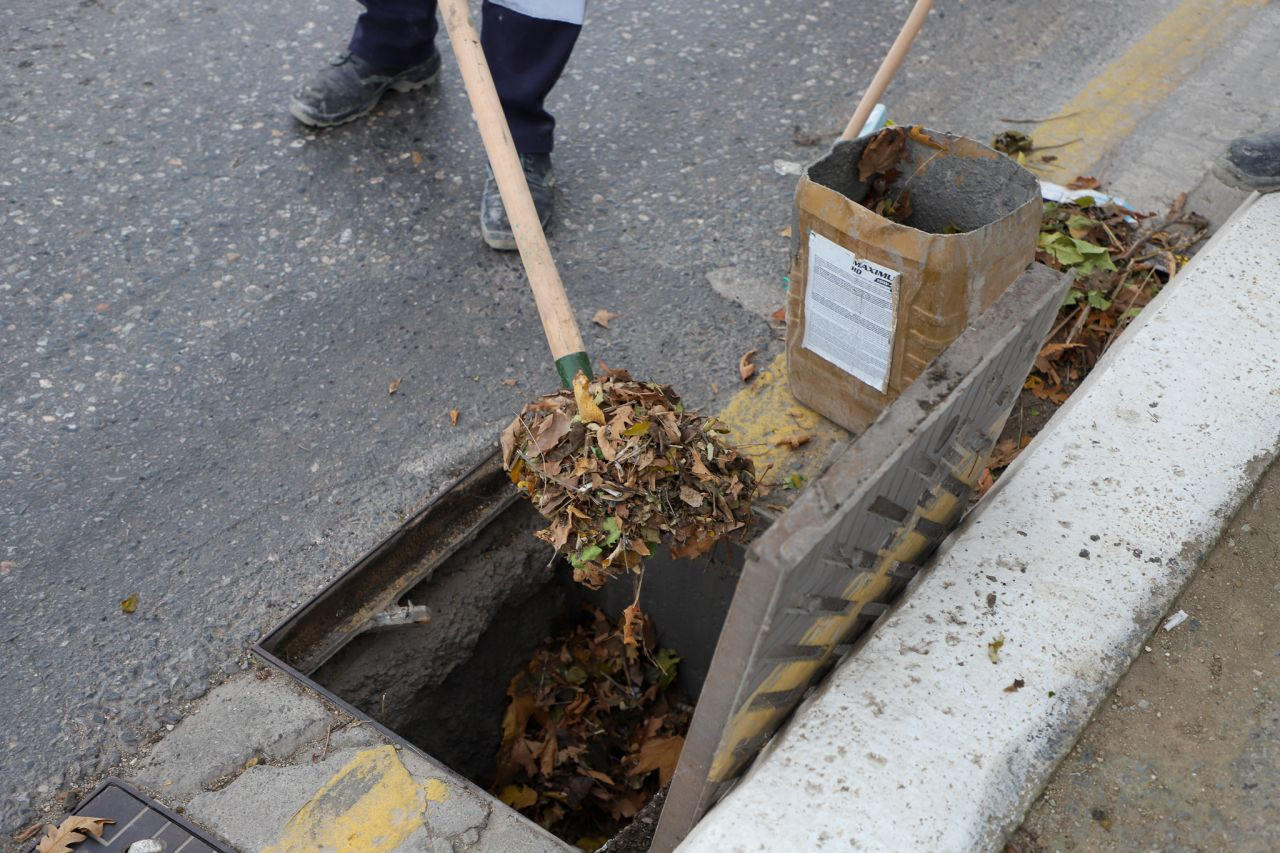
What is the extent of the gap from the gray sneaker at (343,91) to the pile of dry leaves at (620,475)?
1.79 m

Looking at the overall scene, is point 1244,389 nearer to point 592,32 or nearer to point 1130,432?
point 1130,432

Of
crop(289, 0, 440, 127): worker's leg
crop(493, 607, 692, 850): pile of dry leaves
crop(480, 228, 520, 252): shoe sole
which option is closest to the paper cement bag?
crop(493, 607, 692, 850): pile of dry leaves

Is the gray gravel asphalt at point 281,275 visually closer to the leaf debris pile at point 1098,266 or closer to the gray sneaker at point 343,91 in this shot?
the gray sneaker at point 343,91

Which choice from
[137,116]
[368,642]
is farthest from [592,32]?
[368,642]

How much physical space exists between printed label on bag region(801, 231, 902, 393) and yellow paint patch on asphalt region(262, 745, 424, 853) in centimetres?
135

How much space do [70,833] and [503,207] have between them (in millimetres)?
1925

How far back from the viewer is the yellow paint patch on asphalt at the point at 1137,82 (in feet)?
11.7

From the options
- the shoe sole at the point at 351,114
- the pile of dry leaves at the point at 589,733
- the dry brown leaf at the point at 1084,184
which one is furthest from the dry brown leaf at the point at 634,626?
the dry brown leaf at the point at 1084,184

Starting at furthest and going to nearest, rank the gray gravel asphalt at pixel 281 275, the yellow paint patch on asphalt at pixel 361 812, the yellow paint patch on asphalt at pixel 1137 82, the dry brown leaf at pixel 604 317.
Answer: the yellow paint patch on asphalt at pixel 1137 82 → the dry brown leaf at pixel 604 317 → the gray gravel asphalt at pixel 281 275 → the yellow paint patch on asphalt at pixel 361 812

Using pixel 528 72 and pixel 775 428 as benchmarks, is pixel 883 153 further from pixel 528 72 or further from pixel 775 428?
pixel 528 72

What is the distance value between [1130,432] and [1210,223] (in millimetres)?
1503

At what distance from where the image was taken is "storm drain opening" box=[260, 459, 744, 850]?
228 centimetres

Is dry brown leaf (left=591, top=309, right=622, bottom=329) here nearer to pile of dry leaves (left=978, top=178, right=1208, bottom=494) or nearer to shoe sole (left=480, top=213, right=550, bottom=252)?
shoe sole (left=480, top=213, right=550, bottom=252)

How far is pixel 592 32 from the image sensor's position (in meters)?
3.93
